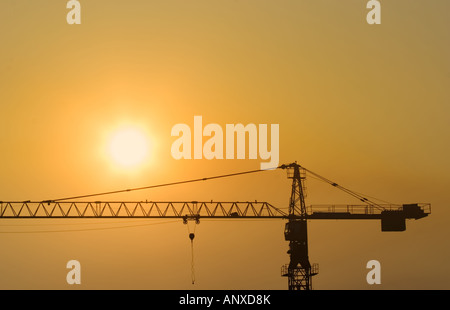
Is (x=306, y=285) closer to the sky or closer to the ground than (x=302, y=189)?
closer to the ground

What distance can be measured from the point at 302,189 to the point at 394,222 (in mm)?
14426
